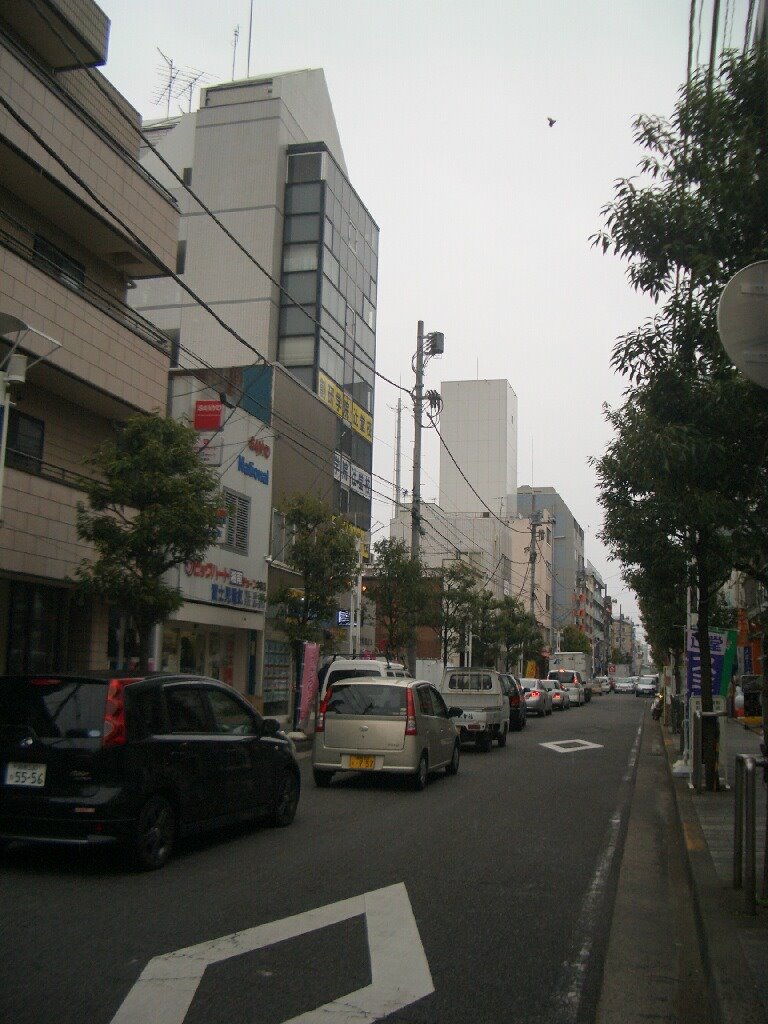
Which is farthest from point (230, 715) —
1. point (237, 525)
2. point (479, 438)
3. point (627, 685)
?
point (627, 685)

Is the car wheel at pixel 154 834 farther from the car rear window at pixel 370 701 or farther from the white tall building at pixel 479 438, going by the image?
the white tall building at pixel 479 438

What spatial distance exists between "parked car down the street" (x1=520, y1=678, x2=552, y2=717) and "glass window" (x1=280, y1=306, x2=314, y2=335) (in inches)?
662

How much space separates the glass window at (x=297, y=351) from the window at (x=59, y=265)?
1943 cm

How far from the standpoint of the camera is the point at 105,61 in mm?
19625

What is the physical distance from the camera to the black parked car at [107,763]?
7.77m

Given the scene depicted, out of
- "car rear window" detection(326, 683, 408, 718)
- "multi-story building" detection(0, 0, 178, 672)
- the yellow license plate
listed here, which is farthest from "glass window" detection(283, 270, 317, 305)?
the yellow license plate

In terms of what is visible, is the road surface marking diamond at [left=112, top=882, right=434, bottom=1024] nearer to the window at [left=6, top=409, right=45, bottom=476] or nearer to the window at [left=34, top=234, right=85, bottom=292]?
the window at [left=6, top=409, right=45, bottom=476]

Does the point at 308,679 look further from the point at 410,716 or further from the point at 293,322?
the point at 293,322

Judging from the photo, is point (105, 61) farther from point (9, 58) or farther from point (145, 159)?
point (145, 159)

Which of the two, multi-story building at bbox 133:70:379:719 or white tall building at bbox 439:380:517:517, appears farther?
white tall building at bbox 439:380:517:517

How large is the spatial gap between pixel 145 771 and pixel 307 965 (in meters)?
2.81

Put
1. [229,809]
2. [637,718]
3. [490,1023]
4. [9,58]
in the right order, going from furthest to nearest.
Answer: [637,718] → [9,58] → [229,809] → [490,1023]

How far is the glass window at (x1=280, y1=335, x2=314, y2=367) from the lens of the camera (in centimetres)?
3931

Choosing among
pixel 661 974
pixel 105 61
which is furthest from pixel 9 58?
pixel 661 974
